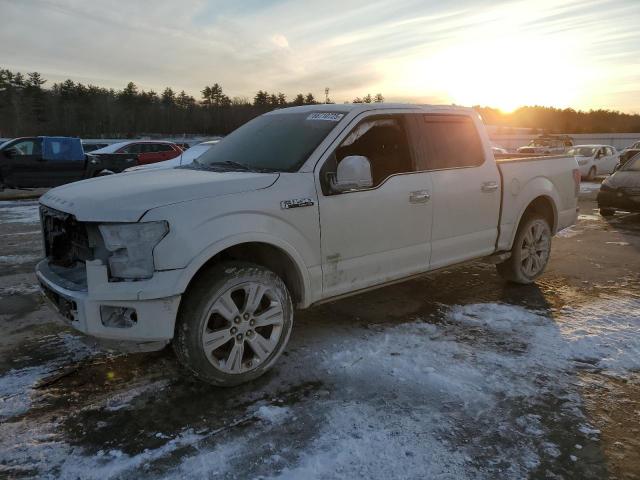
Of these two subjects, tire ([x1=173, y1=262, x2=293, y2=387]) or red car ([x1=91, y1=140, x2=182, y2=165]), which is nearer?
tire ([x1=173, y1=262, x2=293, y2=387])

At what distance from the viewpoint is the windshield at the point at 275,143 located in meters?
3.92

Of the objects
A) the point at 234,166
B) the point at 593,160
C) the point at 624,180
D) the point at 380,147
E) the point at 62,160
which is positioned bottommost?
the point at 624,180

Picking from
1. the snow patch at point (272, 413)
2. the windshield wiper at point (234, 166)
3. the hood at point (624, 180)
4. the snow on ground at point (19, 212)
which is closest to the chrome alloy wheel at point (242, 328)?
the snow patch at point (272, 413)

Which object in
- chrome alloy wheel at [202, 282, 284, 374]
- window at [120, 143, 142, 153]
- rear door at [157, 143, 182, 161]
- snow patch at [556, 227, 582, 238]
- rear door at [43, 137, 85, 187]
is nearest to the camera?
chrome alloy wheel at [202, 282, 284, 374]

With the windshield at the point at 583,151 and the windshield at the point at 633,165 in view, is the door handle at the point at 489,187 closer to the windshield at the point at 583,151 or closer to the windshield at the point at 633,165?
the windshield at the point at 633,165

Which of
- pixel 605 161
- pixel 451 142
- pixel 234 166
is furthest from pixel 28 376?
pixel 605 161

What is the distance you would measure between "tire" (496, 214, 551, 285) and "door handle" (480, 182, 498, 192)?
79cm

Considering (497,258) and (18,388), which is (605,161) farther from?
(18,388)

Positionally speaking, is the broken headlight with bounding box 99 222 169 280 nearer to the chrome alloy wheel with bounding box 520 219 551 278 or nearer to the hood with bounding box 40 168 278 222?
the hood with bounding box 40 168 278 222

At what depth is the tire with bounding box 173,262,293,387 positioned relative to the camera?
125 inches

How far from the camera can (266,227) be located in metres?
3.40

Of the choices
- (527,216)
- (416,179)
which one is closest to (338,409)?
(416,179)

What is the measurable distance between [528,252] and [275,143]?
3297 mm

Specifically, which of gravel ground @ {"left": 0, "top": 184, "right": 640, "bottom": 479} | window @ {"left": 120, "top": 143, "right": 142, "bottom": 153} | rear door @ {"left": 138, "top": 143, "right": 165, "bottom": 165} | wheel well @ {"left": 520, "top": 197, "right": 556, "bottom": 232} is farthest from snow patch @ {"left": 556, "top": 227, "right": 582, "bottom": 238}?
window @ {"left": 120, "top": 143, "right": 142, "bottom": 153}
